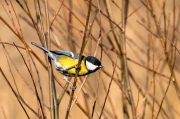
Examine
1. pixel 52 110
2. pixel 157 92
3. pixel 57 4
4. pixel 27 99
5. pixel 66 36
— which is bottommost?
pixel 52 110

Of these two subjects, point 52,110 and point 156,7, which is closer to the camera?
point 52,110

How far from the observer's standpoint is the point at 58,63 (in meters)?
1.25

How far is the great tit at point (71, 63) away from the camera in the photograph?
1165 millimetres

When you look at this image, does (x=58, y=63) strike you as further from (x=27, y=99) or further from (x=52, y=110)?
(x=27, y=99)

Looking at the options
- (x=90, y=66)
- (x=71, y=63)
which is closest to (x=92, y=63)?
(x=90, y=66)

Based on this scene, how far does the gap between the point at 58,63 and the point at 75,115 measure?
0.86 meters

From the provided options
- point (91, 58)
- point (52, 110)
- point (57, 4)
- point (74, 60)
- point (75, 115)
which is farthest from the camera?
point (75, 115)

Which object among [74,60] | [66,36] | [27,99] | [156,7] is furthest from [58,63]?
[156,7]

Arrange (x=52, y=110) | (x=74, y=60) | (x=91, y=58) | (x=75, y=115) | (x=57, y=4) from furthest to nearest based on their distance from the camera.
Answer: (x=75, y=115), (x=57, y=4), (x=74, y=60), (x=91, y=58), (x=52, y=110)

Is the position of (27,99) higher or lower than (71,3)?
lower

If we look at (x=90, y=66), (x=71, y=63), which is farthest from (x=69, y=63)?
(x=90, y=66)

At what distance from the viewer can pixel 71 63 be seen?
1.24 m

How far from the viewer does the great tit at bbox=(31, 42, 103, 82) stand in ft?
3.82

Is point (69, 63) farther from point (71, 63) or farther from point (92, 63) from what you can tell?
point (92, 63)
